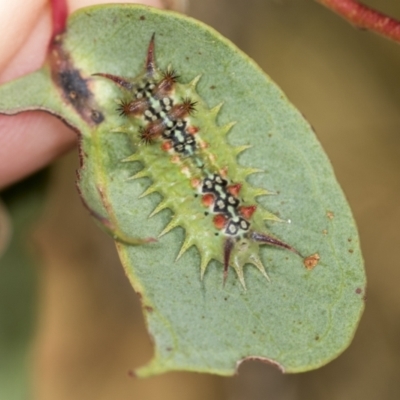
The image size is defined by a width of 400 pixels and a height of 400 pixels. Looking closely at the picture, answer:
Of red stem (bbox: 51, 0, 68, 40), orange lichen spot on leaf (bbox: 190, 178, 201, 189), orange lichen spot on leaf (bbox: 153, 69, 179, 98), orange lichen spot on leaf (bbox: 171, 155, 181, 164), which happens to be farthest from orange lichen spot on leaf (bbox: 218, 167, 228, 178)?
red stem (bbox: 51, 0, 68, 40)

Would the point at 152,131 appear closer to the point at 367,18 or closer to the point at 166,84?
the point at 166,84

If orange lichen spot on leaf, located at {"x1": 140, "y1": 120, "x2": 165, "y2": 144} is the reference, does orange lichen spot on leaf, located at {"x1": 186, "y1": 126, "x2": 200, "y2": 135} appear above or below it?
above

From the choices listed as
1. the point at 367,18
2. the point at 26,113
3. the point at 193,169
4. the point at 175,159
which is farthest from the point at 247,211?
the point at 26,113

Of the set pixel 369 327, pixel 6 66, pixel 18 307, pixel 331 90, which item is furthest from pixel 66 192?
pixel 369 327

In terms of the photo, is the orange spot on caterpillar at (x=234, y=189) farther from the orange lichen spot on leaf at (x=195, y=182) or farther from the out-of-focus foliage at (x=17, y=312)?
the out-of-focus foliage at (x=17, y=312)

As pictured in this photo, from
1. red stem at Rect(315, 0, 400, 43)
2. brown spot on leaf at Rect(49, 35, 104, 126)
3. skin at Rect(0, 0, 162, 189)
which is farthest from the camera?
skin at Rect(0, 0, 162, 189)

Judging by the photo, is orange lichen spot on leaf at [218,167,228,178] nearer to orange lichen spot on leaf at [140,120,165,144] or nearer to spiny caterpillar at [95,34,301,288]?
spiny caterpillar at [95,34,301,288]

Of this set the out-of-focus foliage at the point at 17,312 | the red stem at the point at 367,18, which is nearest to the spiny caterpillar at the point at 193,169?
the red stem at the point at 367,18
